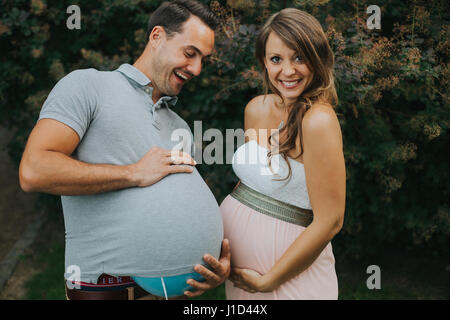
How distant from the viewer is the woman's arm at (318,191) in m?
1.73

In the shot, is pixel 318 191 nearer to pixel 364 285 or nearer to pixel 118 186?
pixel 118 186

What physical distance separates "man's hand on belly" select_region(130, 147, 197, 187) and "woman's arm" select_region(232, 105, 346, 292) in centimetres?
55

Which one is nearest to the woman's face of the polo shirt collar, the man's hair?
the man's hair

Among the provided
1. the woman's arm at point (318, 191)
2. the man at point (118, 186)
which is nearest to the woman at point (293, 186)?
the woman's arm at point (318, 191)

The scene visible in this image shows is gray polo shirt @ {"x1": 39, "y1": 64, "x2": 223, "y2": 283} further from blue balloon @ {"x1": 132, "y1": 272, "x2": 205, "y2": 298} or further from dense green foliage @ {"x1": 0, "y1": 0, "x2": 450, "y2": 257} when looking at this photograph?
dense green foliage @ {"x1": 0, "y1": 0, "x2": 450, "y2": 257}

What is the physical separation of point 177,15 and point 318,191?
1149 mm

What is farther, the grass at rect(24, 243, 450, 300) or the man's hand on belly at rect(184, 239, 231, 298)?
the grass at rect(24, 243, 450, 300)

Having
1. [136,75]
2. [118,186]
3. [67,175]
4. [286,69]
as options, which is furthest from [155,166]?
[286,69]

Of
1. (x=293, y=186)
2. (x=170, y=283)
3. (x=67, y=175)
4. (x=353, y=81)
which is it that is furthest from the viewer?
(x=353, y=81)

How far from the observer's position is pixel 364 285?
153 inches

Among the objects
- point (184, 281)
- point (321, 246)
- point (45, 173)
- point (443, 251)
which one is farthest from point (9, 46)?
point (443, 251)

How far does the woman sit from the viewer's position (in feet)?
5.76

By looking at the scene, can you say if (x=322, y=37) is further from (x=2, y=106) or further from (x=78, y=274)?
(x=2, y=106)

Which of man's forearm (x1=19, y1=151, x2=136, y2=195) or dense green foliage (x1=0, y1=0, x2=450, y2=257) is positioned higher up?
dense green foliage (x1=0, y1=0, x2=450, y2=257)
